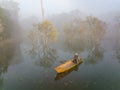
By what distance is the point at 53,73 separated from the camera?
3562 centimetres

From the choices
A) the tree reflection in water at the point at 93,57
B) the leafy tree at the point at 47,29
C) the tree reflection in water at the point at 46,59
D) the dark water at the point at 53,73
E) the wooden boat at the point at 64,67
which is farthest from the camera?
the leafy tree at the point at 47,29

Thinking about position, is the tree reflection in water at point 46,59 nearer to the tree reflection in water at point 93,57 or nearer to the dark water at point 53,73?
the dark water at point 53,73

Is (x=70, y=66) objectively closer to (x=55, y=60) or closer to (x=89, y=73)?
(x=89, y=73)

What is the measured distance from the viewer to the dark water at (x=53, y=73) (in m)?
29.9

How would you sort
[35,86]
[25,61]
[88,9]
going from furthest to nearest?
[88,9]
[25,61]
[35,86]

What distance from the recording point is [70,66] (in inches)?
1447

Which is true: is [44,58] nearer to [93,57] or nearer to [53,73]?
[53,73]

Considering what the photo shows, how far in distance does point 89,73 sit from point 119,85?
723 cm

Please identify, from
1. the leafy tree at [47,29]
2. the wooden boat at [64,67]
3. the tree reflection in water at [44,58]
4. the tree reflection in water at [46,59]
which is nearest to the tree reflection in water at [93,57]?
the wooden boat at [64,67]

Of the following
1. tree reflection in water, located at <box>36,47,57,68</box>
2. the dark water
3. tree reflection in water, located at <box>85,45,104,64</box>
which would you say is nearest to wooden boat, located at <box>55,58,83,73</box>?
the dark water

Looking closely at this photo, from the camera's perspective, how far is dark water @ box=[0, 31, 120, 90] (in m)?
29.9

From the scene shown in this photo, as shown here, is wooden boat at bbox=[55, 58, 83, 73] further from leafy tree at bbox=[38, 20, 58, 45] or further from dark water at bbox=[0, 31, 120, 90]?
leafy tree at bbox=[38, 20, 58, 45]

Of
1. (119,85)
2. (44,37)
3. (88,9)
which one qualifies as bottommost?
(119,85)

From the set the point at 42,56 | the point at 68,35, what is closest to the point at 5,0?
the point at 68,35
